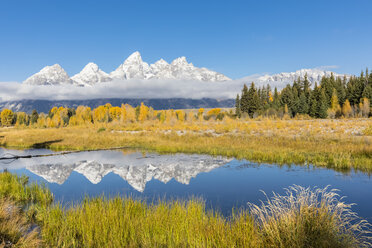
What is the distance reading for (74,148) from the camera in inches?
1122

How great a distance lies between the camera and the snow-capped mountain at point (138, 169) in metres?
13.9

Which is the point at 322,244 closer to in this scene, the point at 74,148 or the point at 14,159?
the point at 14,159

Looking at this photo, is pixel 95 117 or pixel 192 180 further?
pixel 95 117

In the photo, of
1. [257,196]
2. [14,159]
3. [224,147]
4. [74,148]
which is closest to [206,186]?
[257,196]

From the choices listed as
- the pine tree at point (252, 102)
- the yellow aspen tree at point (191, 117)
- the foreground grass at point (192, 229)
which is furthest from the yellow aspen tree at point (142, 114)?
the foreground grass at point (192, 229)

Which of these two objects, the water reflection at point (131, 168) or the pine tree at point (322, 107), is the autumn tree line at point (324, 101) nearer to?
the pine tree at point (322, 107)

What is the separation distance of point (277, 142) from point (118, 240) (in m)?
20.4

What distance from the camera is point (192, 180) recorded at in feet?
43.7

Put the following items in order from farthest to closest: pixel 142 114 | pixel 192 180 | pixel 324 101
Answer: pixel 142 114, pixel 324 101, pixel 192 180

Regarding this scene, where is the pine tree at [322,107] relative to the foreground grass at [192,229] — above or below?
above

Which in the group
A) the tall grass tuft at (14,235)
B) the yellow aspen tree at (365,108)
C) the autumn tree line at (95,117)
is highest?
the yellow aspen tree at (365,108)

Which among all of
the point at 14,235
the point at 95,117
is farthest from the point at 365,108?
the point at 95,117

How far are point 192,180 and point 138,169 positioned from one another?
433 cm

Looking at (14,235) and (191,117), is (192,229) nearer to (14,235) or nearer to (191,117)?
(14,235)
